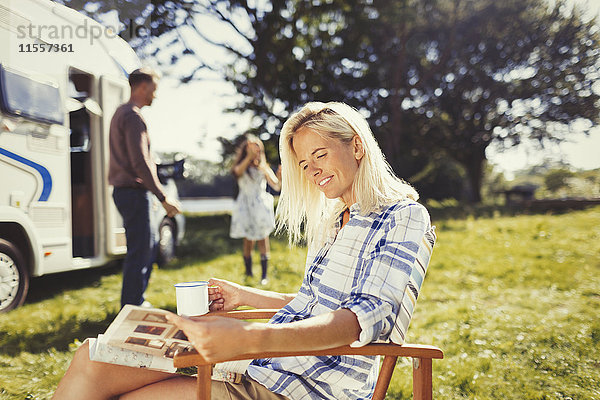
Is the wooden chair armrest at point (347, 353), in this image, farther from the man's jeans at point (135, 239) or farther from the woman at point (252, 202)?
the woman at point (252, 202)

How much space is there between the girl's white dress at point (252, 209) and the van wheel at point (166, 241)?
1447 mm

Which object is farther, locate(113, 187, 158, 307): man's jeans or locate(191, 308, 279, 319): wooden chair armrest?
locate(113, 187, 158, 307): man's jeans

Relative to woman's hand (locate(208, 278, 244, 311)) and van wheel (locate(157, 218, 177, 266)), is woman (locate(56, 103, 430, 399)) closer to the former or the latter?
woman's hand (locate(208, 278, 244, 311))

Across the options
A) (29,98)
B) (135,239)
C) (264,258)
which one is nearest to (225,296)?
(135,239)

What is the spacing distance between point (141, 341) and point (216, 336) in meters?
0.31

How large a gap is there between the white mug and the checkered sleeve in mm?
494

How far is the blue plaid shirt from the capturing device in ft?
4.29

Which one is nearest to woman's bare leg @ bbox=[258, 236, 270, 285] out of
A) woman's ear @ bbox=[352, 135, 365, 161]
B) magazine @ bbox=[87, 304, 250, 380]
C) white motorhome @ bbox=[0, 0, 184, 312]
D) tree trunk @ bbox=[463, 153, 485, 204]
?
white motorhome @ bbox=[0, 0, 184, 312]

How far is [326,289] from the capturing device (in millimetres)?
1527

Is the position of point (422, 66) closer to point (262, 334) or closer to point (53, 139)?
point (53, 139)

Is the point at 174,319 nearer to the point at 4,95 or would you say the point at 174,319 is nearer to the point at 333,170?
the point at 333,170

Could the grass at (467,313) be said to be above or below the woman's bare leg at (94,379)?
below

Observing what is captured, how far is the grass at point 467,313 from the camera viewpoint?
2.98m

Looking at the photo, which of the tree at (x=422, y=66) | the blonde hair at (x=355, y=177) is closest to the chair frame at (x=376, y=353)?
the blonde hair at (x=355, y=177)
